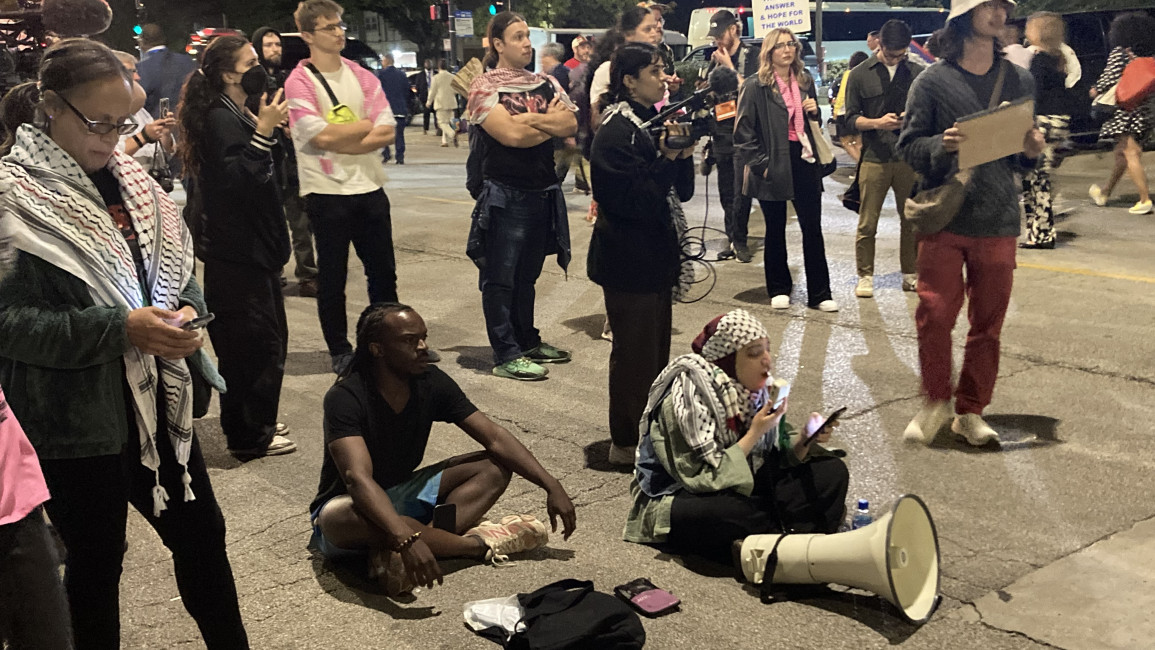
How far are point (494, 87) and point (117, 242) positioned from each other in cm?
402

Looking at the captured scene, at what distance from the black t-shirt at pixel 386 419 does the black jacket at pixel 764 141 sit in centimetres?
431

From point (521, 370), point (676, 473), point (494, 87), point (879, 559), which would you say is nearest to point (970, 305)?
point (676, 473)

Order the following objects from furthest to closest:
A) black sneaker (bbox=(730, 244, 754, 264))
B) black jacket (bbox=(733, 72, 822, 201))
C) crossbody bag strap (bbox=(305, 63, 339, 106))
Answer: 1. black sneaker (bbox=(730, 244, 754, 264))
2. black jacket (bbox=(733, 72, 822, 201))
3. crossbody bag strap (bbox=(305, 63, 339, 106))

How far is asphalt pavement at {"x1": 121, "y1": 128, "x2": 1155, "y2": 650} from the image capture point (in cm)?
395

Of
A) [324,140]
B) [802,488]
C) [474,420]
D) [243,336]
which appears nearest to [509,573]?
[474,420]

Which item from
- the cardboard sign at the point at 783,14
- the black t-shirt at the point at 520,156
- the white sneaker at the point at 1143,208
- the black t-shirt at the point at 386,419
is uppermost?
the cardboard sign at the point at 783,14

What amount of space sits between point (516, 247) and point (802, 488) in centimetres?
296

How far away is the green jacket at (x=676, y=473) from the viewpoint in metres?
4.34

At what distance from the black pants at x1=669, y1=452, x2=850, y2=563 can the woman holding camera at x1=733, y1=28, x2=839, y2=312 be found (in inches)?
151

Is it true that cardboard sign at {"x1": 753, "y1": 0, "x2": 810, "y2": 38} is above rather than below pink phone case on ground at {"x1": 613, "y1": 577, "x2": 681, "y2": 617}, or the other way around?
above

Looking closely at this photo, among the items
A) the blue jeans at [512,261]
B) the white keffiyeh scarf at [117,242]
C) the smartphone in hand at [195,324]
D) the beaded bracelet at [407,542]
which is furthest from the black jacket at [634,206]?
the smartphone in hand at [195,324]

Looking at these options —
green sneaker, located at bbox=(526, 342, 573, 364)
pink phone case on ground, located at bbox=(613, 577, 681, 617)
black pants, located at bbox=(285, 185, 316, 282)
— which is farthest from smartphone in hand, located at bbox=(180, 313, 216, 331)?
black pants, located at bbox=(285, 185, 316, 282)

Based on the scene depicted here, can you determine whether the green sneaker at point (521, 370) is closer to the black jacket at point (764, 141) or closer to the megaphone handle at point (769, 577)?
the black jacket at point (764, 141)

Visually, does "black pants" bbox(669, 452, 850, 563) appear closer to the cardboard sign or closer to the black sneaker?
the black sneaker
